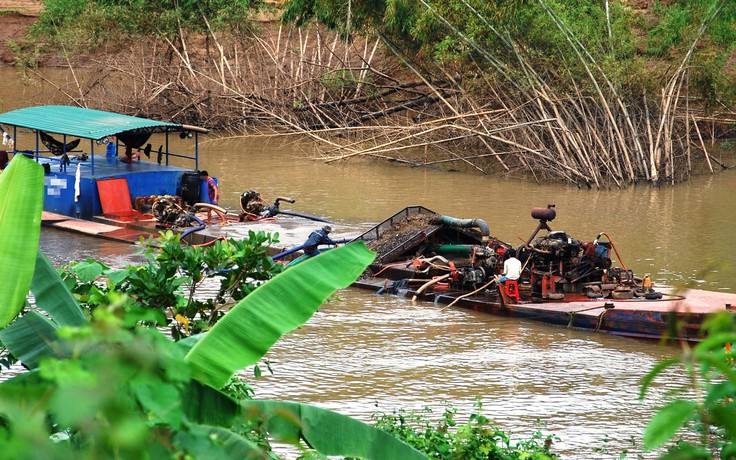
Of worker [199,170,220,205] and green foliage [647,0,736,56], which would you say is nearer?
worker [199,170,220,205]

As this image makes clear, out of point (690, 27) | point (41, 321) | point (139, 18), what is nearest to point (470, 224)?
point (41, 321)

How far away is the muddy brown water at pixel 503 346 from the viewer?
10570 mm

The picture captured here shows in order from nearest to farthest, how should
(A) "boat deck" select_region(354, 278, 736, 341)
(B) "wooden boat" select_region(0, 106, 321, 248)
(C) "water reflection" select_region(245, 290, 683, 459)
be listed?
(C) "water reflection" select_region(245, 290, 683, 459)
(A) "boat deck" select_region(354, 278, 736, 341)
(B) "wooden boat" select_region(0, 106, 321, 248)

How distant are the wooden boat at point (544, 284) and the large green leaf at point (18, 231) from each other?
29.0ft

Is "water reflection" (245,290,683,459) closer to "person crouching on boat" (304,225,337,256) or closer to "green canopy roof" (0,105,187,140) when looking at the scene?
"person crouching on boat" (304,225,337,256)

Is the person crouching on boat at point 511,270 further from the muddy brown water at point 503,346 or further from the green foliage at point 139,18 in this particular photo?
the green foliage at point 139,18

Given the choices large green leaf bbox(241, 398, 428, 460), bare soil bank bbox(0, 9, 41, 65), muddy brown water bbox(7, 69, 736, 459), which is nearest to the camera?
large green leaf bbox(241, 398, 428, 460)

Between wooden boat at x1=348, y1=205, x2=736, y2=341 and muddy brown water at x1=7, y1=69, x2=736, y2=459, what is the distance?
219 mm

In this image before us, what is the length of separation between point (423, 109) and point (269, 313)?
28.9 meters

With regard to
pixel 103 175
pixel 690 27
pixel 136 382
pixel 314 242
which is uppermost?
pixel 690 27

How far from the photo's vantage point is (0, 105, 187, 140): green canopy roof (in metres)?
20.6

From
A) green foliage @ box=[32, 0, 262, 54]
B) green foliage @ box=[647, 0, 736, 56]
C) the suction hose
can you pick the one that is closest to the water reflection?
the suction hose

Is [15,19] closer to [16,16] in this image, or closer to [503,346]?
[16,16]

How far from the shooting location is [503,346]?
13242mm
